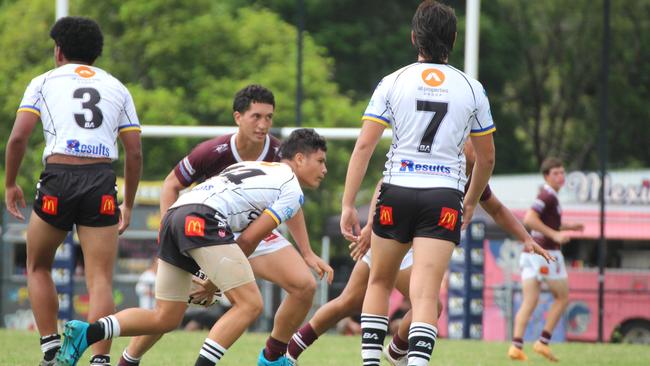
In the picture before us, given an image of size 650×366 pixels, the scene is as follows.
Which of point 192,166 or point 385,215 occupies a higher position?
point 192,166

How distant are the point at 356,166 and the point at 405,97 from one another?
1.49ft

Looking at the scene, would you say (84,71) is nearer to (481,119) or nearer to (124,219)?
(124,219)

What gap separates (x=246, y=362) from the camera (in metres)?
9.44

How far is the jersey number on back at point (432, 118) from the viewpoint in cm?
634

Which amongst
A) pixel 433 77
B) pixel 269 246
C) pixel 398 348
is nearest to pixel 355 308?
pixel 398 348

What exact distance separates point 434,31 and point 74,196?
2.25 m

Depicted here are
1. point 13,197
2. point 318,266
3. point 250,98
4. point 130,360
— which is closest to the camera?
point 318,266

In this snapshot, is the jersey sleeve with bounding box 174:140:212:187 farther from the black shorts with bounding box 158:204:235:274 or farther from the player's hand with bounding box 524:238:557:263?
the player's hand with bounding box 524:238:557:263

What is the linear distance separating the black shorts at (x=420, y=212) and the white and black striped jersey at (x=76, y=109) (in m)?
1.73

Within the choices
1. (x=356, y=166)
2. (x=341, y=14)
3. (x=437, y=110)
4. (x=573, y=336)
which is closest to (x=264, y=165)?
(x=356, y=166)

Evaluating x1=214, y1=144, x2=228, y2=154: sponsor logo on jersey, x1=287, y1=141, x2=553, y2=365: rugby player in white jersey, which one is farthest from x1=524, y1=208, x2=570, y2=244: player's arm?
x1=214, y1=144, x2=228, y2=154: sponsor logo on jersey

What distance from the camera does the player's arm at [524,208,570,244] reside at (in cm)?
1145

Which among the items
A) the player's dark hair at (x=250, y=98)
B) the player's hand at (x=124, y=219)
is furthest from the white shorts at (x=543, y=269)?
the player's hand at (x=124, y=219)

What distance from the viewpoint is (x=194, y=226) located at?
647 cm
